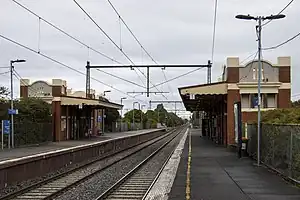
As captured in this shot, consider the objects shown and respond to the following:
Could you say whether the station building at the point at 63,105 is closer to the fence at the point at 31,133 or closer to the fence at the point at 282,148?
the fence at the point at 31,133

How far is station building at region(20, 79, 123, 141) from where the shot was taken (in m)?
54.8

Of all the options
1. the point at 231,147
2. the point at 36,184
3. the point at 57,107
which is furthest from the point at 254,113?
the point at 36,184

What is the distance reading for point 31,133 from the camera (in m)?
46.6

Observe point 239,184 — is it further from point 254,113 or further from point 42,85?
point 42,85

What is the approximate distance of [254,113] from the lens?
135 ft

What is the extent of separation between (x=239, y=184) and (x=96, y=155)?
1693 cm

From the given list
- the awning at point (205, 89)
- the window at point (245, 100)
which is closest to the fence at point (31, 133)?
the awning at point (205, 89)

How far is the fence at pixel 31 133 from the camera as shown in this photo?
4350 centimetres

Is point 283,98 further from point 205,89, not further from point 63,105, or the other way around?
point 63,105

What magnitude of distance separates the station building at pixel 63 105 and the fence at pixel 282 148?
32565mm

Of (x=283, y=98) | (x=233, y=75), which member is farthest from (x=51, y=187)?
(x=283, y=98)

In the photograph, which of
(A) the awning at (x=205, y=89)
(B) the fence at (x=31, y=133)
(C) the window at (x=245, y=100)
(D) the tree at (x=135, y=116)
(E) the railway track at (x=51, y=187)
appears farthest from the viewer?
(D) the tree at (x=135, y=116)

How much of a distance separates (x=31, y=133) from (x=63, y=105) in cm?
978

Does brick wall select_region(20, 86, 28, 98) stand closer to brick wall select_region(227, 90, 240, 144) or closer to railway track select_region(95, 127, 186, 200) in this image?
brick wall select_region(227, 90, 240, 144)
